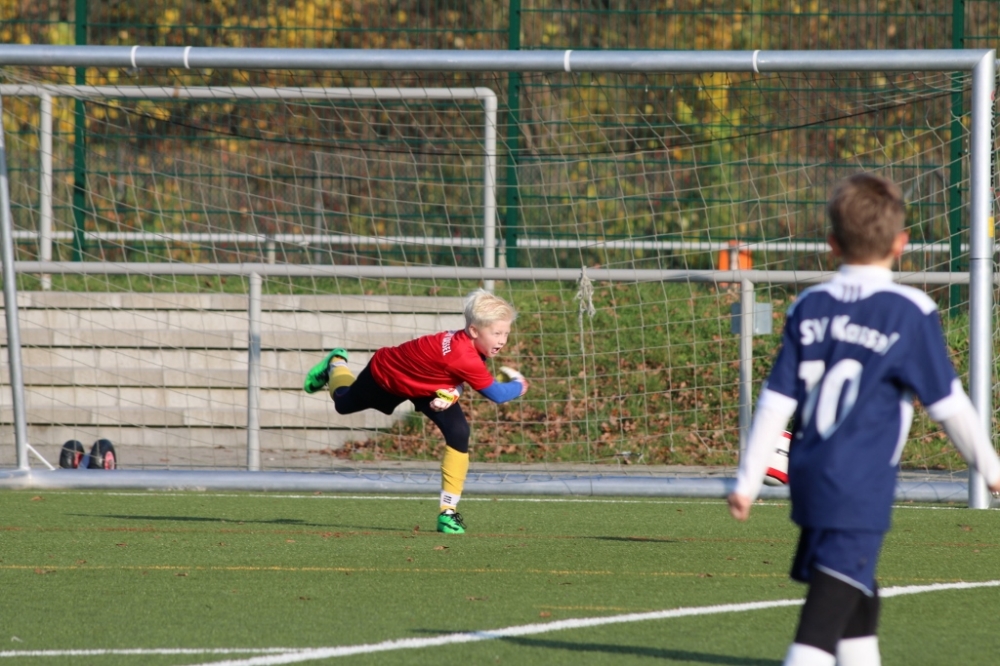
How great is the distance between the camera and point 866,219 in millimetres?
3090

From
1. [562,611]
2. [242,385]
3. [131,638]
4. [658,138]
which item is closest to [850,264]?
[562,611]

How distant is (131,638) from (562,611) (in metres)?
1.51

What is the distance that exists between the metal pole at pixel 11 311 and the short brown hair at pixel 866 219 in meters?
6.86

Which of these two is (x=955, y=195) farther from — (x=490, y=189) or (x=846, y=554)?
(x=846, y=554)

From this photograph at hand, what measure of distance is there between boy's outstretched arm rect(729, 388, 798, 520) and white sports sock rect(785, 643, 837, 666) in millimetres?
327

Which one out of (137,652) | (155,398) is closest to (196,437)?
(155,398)

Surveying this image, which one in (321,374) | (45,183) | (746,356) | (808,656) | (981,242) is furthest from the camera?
(45,183)

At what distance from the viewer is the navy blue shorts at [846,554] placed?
3.02 metres

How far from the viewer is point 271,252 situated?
11672 mm

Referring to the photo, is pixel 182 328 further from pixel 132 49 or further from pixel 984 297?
pixel 984 297

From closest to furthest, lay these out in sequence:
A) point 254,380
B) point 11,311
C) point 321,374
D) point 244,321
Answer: point 321,374 → point 11,311 → point 254,380 → point 244,321

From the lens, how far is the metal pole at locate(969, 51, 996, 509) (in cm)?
766

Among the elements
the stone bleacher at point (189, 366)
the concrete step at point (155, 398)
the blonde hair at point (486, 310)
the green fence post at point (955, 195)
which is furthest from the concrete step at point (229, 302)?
A: the blonde hair at point (486, 310)

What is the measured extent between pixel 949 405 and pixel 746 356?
20.6 feet
